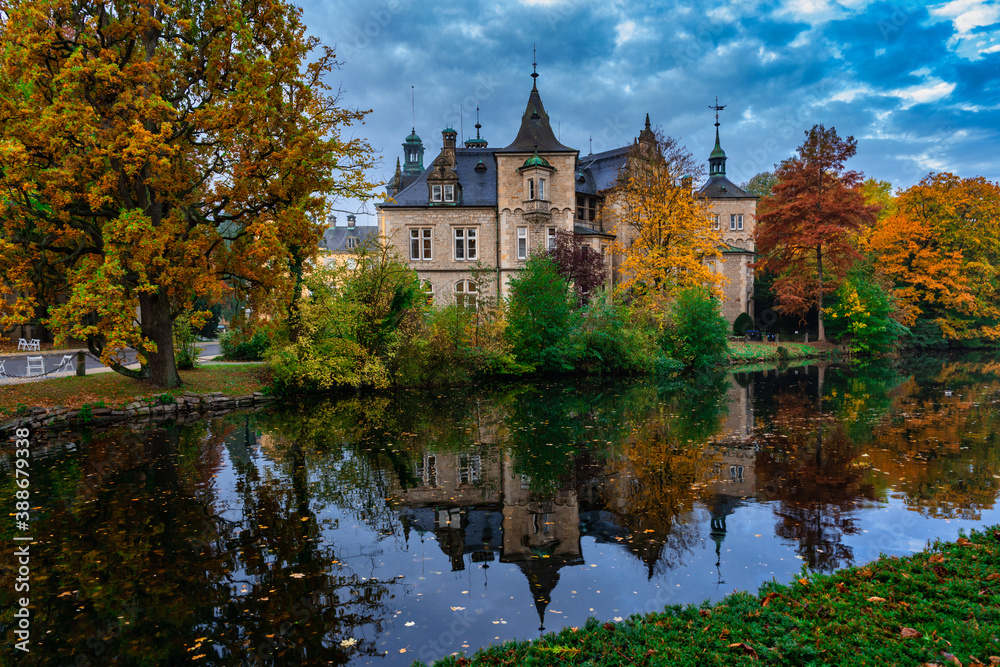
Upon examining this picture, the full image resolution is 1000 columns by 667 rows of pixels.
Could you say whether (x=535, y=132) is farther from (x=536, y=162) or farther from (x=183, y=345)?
(x=183, y=345)

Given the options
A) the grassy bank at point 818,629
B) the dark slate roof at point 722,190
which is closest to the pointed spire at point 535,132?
the dark slate roof at point 722,190

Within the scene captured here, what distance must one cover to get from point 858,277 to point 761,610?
37280 mm

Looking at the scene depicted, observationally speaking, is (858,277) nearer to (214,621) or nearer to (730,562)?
(730,562)

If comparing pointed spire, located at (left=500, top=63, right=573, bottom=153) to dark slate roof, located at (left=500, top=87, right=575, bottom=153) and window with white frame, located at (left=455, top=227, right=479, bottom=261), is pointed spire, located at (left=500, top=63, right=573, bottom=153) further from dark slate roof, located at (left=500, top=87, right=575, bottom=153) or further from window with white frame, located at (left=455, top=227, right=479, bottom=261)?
→ window with white frame, located at (left=455, top=227, right=479, bottom=261)

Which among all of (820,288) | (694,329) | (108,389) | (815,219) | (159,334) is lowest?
(108,389)

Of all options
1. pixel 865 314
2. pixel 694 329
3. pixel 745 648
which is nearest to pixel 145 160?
pixel 745 648

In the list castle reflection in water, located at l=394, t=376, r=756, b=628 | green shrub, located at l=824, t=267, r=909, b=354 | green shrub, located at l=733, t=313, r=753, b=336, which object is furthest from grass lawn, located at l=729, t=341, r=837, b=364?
castle reflection in water, located at l=394, t=376, r=756, b=628

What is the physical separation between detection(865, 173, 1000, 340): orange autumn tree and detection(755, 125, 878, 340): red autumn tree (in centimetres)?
323

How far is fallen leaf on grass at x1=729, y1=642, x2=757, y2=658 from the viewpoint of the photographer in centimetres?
384

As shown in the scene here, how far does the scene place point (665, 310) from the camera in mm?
27531

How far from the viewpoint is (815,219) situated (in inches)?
1362

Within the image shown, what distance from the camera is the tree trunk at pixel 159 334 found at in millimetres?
16422

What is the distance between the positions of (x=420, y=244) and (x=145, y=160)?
2299 centimetres

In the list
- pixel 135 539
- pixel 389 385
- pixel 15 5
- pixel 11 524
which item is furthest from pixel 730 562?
pixel 15 5
